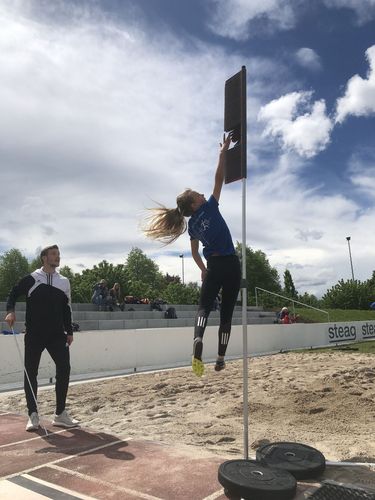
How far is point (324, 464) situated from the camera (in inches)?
147

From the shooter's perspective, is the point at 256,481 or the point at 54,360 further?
the point at 54,360

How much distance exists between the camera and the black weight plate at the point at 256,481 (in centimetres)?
311

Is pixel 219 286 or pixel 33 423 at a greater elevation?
pixel 219 286

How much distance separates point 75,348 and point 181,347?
3861mm

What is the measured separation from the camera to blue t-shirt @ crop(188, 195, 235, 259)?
4680 millimetres

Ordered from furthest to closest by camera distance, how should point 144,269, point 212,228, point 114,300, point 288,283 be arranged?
point 144,269, point 288,283, point 114,300, point 212,228

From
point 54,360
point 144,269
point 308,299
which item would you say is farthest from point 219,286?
point 144,269

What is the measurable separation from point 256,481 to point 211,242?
230 cm

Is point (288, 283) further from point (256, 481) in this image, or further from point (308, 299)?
point (256, 481)

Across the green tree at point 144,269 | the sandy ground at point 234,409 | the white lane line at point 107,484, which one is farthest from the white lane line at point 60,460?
the green tree at point 144,269

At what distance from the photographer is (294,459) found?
3.81m

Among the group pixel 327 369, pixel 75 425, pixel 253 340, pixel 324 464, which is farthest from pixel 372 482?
pixel 253 340

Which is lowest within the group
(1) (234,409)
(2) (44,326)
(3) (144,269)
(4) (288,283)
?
(1) (234,409)

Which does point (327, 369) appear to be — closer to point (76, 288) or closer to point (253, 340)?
point (253, 340)
